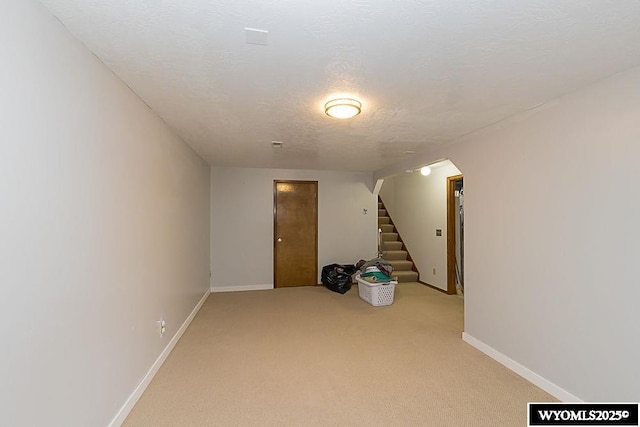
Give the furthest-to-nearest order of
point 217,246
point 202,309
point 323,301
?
point 217,246, point 323,301, point 202,309

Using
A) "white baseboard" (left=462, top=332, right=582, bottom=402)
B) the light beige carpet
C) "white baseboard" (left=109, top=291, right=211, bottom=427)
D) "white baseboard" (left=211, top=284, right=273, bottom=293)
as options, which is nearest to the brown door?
"white baseboard" (left=211, top=284, right=273, bottom=293)

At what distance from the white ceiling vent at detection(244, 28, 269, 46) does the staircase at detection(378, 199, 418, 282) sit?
17.2ft

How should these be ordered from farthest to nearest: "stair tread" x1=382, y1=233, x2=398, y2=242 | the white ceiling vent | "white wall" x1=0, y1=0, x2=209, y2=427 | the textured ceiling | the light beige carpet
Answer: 1. "stair tread" x1=382, y1=233, x2=398, y2=242
2. the light beige carpet
3. the white ceiling vent
4. the textured ceiling
5. "white wall" x1=0, y1=0, x2=209, y2=427

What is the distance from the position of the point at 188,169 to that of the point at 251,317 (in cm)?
205

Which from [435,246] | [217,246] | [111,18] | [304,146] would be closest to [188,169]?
[304,146]

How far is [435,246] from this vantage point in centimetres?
562

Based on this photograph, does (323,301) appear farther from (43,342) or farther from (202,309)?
(43,342)

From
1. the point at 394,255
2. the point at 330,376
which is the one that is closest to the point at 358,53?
the point at 330,376

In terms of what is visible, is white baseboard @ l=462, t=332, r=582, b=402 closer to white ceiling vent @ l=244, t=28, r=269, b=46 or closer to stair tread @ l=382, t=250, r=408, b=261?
white ceiling vent @ l=244, t=28, r=269, b=46

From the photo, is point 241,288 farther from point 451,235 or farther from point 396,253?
point 451,235

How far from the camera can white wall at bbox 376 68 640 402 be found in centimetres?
185

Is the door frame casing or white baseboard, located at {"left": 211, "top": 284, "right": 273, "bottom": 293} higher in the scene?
the door frame casing

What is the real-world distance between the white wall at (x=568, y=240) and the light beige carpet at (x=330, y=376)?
399 mm

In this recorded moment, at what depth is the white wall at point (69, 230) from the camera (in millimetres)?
1129
